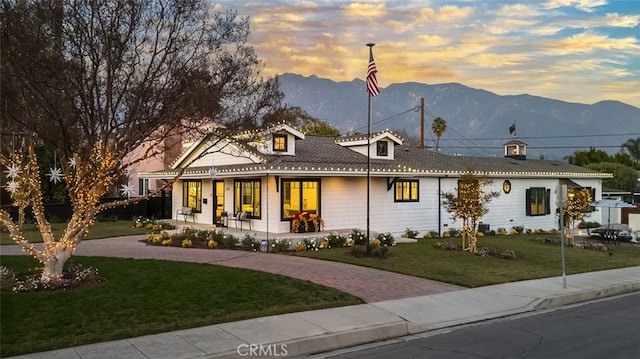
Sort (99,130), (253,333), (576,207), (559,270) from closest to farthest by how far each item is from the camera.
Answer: (253,333), (99,130), (559,270), (576,207)

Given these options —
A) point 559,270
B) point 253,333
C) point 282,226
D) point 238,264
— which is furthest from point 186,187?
point 253,333

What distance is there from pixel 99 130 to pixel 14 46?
2.42 m

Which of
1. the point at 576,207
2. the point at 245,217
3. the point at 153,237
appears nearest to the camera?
the point at 153,237

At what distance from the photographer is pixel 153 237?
2002cm

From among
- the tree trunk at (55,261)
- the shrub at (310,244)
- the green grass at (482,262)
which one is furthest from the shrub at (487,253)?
the tree trunk at (55,261)

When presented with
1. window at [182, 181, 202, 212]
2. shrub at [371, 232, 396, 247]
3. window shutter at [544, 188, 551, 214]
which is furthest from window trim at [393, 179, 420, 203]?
window shutter at [544, 188, 551, 214]

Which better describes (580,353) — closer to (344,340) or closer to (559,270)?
(344,340)

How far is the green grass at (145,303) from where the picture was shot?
8117mm

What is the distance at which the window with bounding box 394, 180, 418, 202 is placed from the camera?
24141 mm

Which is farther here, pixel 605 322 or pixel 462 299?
pixel 462 299

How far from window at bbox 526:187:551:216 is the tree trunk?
24.4 m

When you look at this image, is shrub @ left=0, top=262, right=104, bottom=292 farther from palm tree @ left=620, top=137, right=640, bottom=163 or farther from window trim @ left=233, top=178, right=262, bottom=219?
palm tree @ left=620, top=137, right=640, bottom=163

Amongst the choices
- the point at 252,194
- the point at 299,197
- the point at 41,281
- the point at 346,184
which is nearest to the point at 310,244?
the point at 299,197

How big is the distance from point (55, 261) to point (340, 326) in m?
6.15
